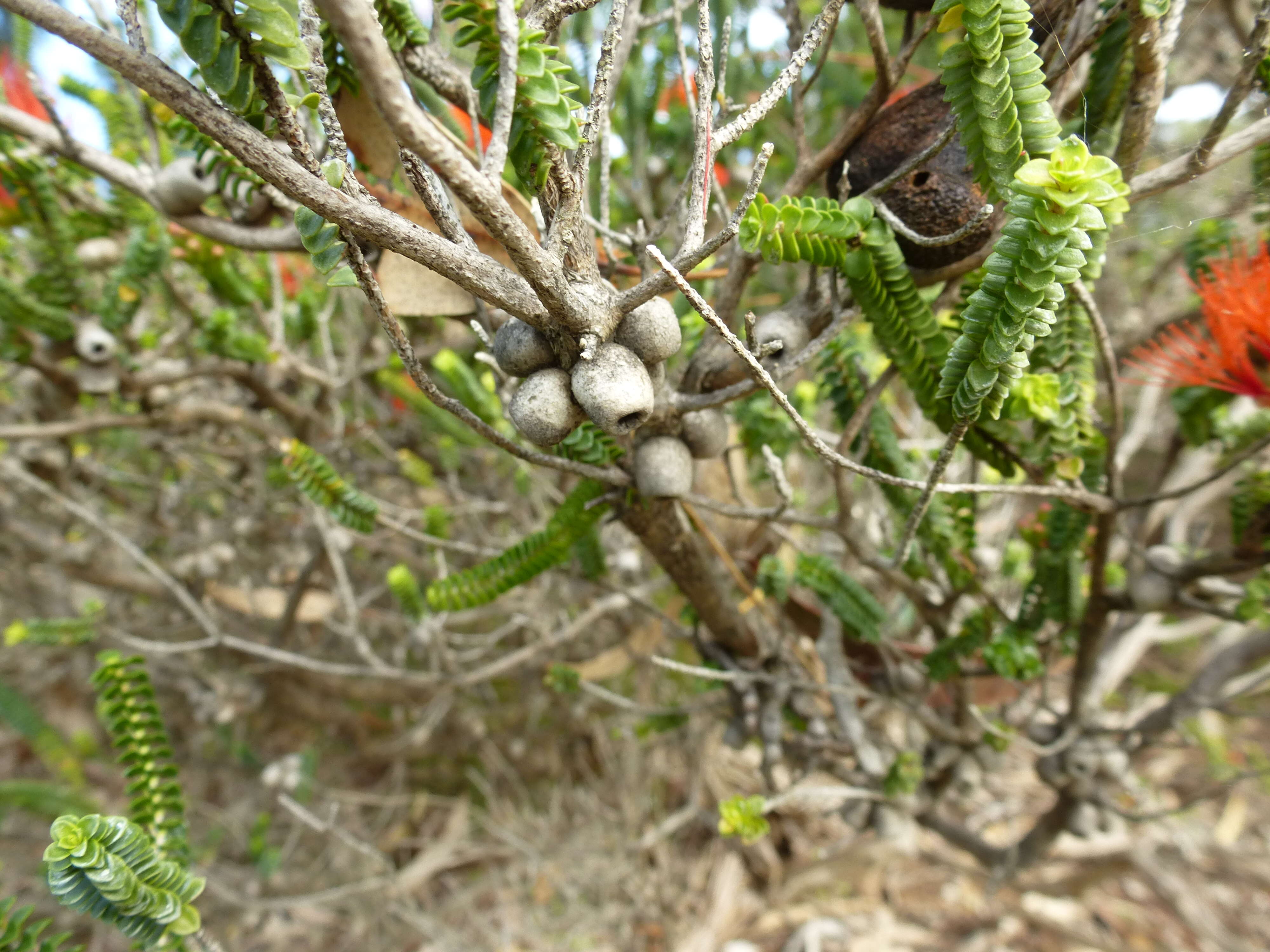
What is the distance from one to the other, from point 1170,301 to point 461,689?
2.50 meters

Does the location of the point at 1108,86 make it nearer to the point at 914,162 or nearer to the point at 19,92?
the point at 914,162

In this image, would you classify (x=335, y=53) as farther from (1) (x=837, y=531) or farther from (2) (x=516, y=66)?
(1) (x=837, y=531)

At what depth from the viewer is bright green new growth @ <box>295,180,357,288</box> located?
0.39 metres

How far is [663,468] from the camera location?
1.92 ft

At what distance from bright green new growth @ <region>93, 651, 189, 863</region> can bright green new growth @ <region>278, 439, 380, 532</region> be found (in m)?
0.28

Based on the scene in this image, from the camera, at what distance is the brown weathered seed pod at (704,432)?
0.63 metres

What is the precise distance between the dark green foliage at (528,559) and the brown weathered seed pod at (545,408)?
0.75 ft

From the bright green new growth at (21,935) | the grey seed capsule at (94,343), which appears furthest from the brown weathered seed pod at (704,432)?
the grey seed capsule at (94,343)

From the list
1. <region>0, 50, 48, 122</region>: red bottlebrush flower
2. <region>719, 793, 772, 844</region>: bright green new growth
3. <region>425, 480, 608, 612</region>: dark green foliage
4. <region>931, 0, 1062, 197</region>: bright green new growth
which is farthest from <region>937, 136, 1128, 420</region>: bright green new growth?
<region>0, 50, 48, 122</region>: red bottlebrush flower

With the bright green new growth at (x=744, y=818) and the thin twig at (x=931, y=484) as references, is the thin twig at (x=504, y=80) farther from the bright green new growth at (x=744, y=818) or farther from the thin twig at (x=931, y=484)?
the bright green new growth at (x=744, y=818)

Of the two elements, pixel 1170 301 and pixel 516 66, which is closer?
pixel 516 66

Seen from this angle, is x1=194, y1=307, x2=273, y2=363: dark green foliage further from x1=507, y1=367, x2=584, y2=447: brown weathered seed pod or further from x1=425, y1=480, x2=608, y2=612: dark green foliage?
x1=507, y1=367, x2=584, y2=447: brown weathered seed pod

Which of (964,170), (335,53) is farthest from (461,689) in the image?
(964,170)

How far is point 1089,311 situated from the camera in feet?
2.01
